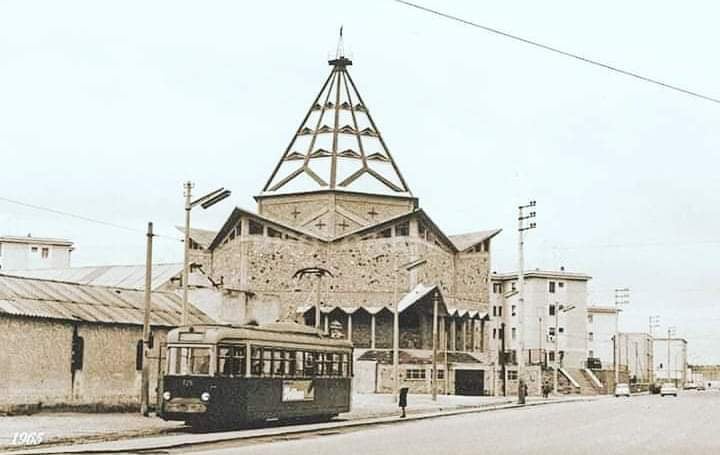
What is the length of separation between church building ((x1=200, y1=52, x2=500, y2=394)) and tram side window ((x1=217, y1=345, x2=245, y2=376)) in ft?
139

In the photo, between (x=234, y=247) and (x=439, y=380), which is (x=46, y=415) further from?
(x=234, y=247)

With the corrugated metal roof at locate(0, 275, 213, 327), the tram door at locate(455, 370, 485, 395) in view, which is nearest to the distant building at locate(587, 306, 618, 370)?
the tram door at locate(455, 370, 485, 395)

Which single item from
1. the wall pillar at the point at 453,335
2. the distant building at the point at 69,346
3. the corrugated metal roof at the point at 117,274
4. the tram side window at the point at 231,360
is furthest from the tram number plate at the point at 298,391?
the wall pillar at the point at 453,335

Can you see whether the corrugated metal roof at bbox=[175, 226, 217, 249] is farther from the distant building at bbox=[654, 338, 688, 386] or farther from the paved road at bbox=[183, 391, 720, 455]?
the distant building at bbox=[654, 338, 688, 386]

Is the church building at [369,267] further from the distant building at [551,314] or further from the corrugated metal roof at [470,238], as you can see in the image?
the distant building at [551,314]

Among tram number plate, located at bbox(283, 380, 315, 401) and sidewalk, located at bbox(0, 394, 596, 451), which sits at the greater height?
tram number plate, located at bbox(283, 380, 315, 401)

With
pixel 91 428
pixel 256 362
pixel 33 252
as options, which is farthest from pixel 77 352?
pixel 33 252

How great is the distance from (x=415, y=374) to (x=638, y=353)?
72.8m

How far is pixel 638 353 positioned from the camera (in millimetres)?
136250

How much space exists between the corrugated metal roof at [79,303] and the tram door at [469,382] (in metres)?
35.0

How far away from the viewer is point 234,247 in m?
82.0

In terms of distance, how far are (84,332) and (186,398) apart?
10.2m

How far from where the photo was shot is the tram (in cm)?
2595

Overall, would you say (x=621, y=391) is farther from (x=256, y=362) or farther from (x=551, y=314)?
(x=256, y=362)
